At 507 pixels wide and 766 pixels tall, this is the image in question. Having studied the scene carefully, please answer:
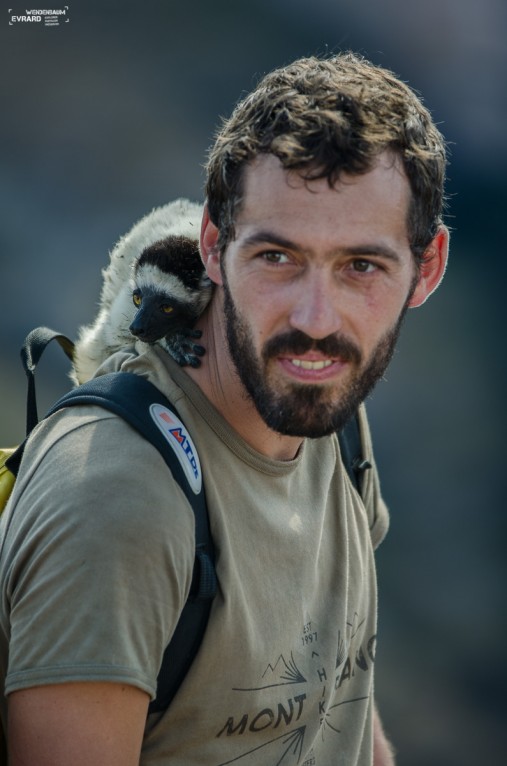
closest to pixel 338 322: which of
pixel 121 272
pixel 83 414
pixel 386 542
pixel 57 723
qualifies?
pixel 83 414

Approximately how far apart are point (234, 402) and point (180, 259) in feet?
3.10

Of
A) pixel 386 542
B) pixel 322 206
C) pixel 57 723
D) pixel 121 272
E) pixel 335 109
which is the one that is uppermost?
pixel 335 109

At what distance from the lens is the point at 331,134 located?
1529 mm

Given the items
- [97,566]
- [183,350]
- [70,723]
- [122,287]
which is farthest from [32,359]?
[122,287]

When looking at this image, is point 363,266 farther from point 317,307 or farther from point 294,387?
point 294,387

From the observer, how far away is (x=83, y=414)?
1.40m

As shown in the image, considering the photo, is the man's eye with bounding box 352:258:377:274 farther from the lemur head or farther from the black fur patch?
the black fur patch

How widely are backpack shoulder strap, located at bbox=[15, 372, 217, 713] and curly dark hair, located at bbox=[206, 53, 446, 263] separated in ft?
1.17

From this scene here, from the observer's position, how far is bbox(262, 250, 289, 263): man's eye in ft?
5.01

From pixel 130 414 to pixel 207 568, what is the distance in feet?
0.81

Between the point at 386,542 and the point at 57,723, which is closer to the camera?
the point at 57,723

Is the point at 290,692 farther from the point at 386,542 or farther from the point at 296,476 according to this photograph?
the point at 386,542

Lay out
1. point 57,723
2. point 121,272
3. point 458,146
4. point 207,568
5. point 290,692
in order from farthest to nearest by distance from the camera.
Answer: point 458,146 < point 121,272 < point 290,692 < point 207,568 < point 57,723

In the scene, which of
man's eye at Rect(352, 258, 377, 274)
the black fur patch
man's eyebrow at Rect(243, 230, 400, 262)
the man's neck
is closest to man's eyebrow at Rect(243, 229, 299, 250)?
man's eyebrow at Rect(243, 230, 400, 262)
